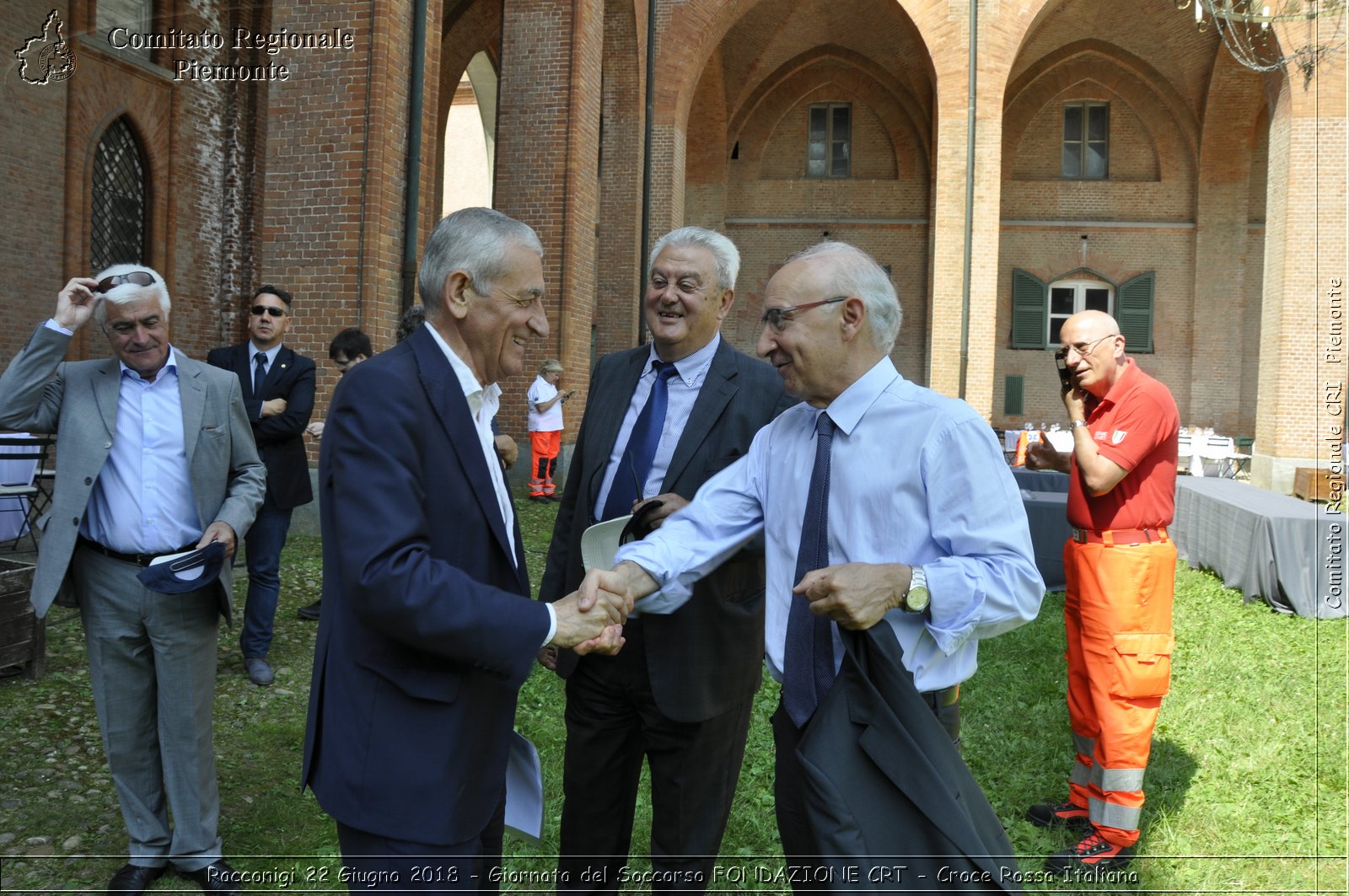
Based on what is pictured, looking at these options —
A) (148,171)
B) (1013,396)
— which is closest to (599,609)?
(148,171)

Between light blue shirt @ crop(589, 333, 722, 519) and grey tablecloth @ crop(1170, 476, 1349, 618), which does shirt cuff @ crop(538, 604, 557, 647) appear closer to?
light blue shirt @ crop(589, 333, 722, 519)

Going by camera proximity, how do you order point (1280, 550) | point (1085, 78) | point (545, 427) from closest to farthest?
point (1280, 550) → point (545, 427) → point (1085, 78)

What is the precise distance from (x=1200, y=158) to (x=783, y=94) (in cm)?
1049

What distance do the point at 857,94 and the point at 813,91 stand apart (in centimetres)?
114

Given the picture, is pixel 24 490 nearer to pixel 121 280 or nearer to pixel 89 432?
pixel 89 432

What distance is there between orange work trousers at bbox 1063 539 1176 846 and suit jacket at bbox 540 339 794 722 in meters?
1.54

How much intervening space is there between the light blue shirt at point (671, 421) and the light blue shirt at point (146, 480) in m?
1.55

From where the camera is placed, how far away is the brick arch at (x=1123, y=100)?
23.3 m

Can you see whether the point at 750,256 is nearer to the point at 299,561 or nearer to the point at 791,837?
the point at 299,561

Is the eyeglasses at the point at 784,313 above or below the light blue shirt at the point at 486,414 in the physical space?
above

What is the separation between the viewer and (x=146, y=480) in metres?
3.21

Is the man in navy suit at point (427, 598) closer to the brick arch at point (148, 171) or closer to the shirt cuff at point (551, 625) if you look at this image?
the shirt cuff at point (551, 625)

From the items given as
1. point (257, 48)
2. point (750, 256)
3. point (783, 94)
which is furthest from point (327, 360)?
point (783, 94)

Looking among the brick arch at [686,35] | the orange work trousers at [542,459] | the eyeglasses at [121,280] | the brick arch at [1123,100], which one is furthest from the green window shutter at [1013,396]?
the eyeglasses at [121,280]
